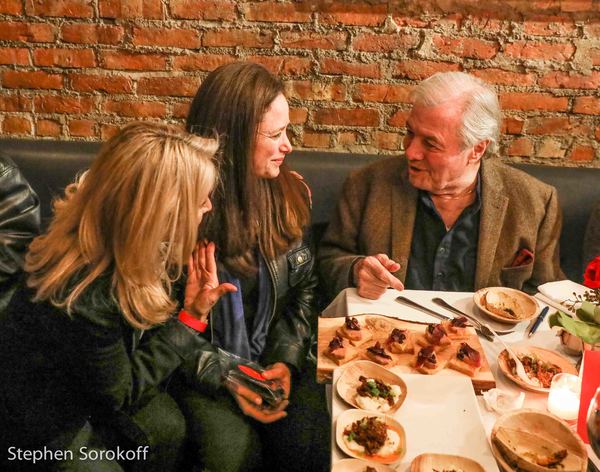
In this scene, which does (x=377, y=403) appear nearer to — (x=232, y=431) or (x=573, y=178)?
(x=232, y=431)

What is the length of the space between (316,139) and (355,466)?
1962 mm

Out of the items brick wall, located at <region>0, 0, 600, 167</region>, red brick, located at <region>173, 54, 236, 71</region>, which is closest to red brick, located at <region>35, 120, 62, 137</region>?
brick wall, located at <region>0, 0, 600, 167</region>

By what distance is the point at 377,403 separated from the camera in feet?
4.55

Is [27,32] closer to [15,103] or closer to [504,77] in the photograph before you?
[15,103]

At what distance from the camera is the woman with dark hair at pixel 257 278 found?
1.91m

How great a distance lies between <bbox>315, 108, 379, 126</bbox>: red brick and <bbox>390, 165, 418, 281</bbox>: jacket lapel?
0.68 metres

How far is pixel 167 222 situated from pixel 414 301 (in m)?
0.78

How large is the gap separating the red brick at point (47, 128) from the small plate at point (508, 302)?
218cm

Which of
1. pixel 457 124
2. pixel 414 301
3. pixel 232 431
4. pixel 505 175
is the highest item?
Result: pixel 457 124

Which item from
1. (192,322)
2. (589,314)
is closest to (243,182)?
(192,322)

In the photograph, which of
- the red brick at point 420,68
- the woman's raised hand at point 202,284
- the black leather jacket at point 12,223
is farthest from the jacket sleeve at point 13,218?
the red brick at point 420,68

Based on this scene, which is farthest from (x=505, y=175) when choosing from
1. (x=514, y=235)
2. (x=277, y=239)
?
(x=277, y=239)

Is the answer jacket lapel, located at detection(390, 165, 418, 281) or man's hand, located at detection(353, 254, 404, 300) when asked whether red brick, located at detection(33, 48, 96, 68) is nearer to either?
jacket lapel, located at detection(390, 165, 418, 281)

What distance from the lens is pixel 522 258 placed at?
2.30 meters
